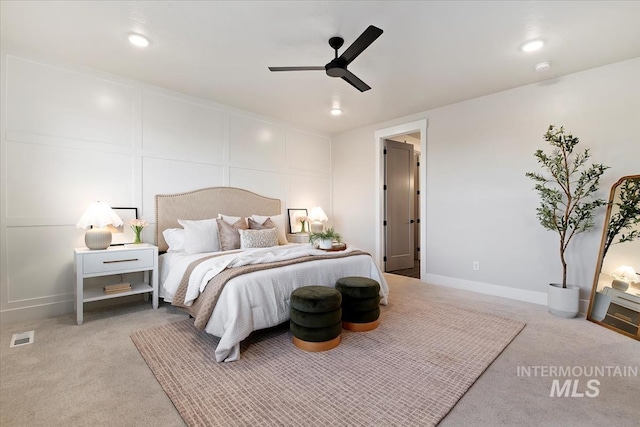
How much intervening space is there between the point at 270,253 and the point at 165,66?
2399mm

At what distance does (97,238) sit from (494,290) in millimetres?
4877

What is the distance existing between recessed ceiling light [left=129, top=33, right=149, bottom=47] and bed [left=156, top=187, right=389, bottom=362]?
70.5 inches

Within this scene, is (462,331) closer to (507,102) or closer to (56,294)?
(507,102)

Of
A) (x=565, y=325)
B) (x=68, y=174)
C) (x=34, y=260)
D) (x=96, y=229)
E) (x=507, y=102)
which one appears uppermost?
(x=507, y=102)

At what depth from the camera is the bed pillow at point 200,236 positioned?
11.4 ft

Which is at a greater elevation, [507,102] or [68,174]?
[507,102]

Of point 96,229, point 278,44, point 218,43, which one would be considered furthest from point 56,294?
point 278,44

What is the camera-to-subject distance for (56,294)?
3.15 metres

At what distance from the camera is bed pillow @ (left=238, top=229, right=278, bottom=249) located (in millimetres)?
3732

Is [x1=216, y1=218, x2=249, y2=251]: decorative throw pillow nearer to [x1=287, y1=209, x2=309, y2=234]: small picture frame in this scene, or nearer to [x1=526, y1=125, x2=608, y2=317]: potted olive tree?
[x1=287, y1=209, x2=309, y2=234]: small picture frame

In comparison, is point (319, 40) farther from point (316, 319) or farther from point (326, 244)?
point (316, 319)

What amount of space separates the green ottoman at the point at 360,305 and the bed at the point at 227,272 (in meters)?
0.34

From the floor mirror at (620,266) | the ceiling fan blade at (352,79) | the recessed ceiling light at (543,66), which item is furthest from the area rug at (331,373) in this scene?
the recessed ceiling light at (543,66)

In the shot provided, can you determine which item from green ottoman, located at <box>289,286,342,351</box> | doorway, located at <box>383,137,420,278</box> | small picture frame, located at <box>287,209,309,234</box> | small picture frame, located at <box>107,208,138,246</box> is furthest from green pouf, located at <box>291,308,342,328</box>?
doorway, located at <box>383,137,420,278</box>
